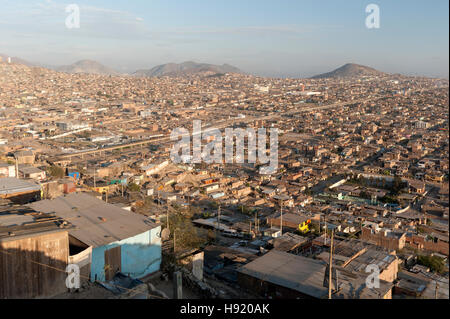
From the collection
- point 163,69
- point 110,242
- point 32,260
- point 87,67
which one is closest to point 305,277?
A: point 110,242

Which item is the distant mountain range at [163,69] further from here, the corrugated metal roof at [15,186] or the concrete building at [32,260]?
the concrete building at [32,260]

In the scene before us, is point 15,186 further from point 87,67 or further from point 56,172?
point 87,67

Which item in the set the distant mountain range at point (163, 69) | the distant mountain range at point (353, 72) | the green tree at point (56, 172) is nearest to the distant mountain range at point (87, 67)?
the distant mountain range at point (163, 69)

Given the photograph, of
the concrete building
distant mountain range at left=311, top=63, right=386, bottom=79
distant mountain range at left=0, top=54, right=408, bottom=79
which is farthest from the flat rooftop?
distant mountain range at left=0, top=54, right=408, bottom=79

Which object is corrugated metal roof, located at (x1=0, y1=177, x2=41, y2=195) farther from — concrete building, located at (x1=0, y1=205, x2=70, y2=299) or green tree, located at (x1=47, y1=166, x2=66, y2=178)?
green tree, located at (x1=47, y1=166, x2=66, y2=178)

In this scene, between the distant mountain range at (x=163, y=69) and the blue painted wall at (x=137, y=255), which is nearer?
the blue painted wall at (x=137, y=255)
